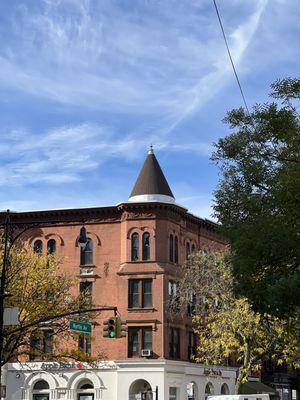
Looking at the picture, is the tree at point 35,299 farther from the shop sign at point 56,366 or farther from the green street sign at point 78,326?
the shop sign at point 56,366

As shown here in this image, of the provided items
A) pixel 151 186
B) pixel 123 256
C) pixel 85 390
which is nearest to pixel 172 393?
pixel 85 390

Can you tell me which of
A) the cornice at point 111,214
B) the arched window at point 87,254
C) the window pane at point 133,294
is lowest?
the window pane at point 133,294

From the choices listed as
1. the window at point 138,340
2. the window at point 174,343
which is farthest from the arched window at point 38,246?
the window at point 174,343

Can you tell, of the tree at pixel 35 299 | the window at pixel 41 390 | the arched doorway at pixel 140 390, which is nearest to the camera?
the tree at pixel 35 299

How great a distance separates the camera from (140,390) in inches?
2116

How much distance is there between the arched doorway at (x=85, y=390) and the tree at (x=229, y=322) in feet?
38.6

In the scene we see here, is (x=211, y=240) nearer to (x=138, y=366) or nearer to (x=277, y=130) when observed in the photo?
(x=138, y=366)

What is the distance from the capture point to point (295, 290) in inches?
792

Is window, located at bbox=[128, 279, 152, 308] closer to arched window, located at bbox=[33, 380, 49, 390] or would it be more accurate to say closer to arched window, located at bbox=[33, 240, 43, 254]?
arched window, located at bbox=[33, 240, 43, 254]

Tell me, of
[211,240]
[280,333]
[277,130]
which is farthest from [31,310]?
[211,240]

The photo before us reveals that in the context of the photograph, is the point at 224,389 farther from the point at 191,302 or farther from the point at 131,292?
the point at 131,292

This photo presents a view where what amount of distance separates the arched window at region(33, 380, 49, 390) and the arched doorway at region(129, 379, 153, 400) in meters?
6.41

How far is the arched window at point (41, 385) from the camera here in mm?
54625

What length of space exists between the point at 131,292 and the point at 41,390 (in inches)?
386
